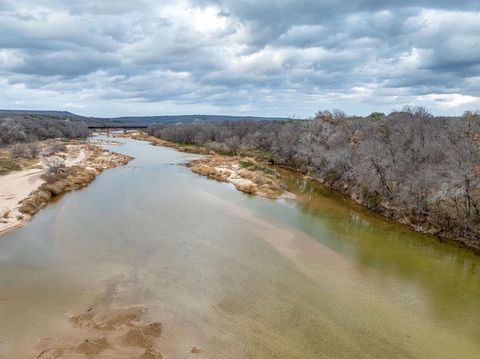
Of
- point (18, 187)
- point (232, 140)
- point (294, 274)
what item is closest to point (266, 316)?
point (294, 274)

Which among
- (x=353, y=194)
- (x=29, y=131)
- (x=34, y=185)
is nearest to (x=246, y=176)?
(x=353, y=194)

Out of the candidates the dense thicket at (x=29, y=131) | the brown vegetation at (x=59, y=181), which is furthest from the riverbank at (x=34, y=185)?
the dense thicket at (x=29, y=131)

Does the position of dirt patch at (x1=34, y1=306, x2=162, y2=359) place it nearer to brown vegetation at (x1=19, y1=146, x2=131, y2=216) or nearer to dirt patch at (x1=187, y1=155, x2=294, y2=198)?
brown vegetation at (x1=19, y1=146, x2=131, y2=216)

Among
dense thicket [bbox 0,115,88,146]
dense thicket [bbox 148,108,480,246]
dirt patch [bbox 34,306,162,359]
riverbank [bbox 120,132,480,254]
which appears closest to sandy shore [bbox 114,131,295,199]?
riverbank [bbox 120,132,480,254]

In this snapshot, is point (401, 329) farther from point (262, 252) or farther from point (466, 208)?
point (466, 208)

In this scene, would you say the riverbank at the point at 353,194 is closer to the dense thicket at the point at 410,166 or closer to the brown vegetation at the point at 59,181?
the dense thicket at the point at 410,166

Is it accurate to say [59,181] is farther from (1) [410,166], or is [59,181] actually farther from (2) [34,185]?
(1) [410,166]

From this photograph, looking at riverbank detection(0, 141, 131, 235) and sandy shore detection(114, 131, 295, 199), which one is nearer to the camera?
riverbank detection(0, 141, 131, 235)
